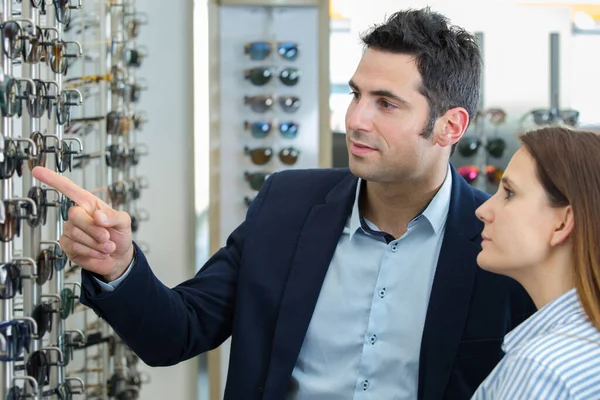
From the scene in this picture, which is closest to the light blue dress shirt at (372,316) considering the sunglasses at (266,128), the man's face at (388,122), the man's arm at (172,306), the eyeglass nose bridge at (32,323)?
the man's face at (388,122)

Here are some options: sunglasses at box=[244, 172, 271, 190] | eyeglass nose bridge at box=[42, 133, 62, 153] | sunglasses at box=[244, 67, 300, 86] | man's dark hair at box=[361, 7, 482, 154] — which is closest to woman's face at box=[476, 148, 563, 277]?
man's dark hair at box=[361, 7, 482, 154]

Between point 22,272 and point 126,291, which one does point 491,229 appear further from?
point 22,272

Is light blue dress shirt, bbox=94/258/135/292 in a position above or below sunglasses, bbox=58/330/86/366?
above

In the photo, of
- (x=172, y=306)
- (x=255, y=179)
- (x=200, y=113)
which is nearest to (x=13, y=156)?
(x=172, y=306)

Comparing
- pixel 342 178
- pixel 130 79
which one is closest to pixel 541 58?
pixel 130 79

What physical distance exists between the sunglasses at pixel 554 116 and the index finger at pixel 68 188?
4.43 metres

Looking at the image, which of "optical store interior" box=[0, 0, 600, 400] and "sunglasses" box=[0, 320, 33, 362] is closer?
"sunglasses" box=[0, 320, 33, 362]

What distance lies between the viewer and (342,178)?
2664mm

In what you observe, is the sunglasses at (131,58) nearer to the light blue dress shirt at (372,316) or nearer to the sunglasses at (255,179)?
the sunglasses at (255,179)

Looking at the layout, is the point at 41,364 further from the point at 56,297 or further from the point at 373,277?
the point at 373,277

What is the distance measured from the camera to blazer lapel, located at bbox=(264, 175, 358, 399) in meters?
2.34

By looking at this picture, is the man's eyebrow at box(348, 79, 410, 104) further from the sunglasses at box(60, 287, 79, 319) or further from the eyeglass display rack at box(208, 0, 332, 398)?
the eyeglass display rack at box(208, 0, 332, 398)

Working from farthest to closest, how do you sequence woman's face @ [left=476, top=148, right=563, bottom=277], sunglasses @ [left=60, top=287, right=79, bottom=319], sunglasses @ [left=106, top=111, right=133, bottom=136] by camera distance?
1. sunglasses @ [left=106, top=111, right=133, bottom=136]
2. sunglasses @ [left=60, top=287, right=79, bottom=319]
3. woman's face @ [left=476, top=148, right=563, bottom=277]

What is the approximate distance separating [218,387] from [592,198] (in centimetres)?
365
